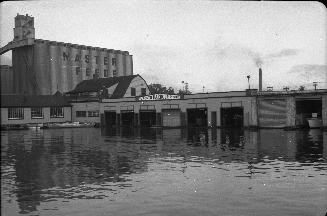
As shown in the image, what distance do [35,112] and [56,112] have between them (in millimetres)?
5335

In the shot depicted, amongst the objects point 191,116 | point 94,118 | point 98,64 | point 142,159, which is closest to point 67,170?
point 142,159

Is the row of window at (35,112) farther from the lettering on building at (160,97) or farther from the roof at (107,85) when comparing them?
the lettering on building at (160,97)

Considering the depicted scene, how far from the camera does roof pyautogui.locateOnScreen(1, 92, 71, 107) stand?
75.6 metres

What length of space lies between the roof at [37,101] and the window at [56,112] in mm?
962

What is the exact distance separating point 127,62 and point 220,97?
5294cm

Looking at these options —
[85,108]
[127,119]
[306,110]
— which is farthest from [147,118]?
[306,110]

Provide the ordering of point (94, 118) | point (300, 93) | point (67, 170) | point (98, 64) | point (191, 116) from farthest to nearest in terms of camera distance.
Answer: point (98, 64) → point (94, 118) → point (191, 116) → point (300, 93) → point (67, 170)

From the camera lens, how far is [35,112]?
3135 inches

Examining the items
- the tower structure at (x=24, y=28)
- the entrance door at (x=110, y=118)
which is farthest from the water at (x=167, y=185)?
the entrance door at (x=110, y=118)

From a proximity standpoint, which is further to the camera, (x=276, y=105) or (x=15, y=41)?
(x=276, y=105)

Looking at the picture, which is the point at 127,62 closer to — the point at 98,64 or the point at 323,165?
the point at 98,64

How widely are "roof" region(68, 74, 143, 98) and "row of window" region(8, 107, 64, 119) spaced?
912 cm

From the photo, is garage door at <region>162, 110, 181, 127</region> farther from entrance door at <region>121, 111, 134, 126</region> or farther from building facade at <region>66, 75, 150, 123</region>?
building facade at <region>66, 75, 150, 123</region>

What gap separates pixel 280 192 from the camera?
597 inches
